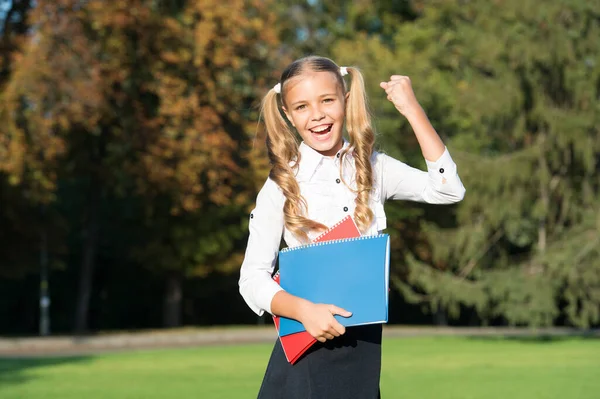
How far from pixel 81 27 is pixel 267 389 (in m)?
24.7

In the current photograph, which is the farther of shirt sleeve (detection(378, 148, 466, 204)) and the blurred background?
the blurred background

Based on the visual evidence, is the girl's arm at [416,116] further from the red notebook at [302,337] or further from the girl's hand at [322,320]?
the girl's hand at [322,320]

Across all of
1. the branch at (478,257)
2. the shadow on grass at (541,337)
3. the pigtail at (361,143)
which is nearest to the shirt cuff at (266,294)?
the pigtail at (361,143)

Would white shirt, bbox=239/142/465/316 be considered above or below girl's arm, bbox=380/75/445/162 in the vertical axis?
below

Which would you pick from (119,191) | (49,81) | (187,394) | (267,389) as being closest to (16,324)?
(119,191)

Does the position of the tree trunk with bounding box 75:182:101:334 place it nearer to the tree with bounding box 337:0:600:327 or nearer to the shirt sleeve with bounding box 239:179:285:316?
the tree with bounding box 337:0:600:327

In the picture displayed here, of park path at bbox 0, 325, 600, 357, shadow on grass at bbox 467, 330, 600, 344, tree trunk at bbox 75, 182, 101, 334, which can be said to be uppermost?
tree trunk at bbox 75, 182, 101, 334

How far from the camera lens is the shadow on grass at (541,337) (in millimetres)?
26141

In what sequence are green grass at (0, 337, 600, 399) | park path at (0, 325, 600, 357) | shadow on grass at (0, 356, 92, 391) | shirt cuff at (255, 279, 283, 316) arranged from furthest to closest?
park path at (0, 325, 600, 357) → shadow on grass at (0, 356, 92, 391) → green grass at (0, 337, 600, 399) → shirt cuff at (255, 279, 283, 316)

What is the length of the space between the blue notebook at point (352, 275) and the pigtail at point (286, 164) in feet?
0.60

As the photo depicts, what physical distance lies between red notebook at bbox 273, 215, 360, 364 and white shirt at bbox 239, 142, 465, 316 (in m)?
0.10

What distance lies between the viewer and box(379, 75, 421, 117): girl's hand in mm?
3068

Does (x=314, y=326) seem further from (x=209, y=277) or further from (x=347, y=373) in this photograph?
(x=209, y=277)

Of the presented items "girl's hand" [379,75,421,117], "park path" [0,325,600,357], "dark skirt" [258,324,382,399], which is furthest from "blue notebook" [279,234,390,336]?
"park path" [0,325,600,357]
